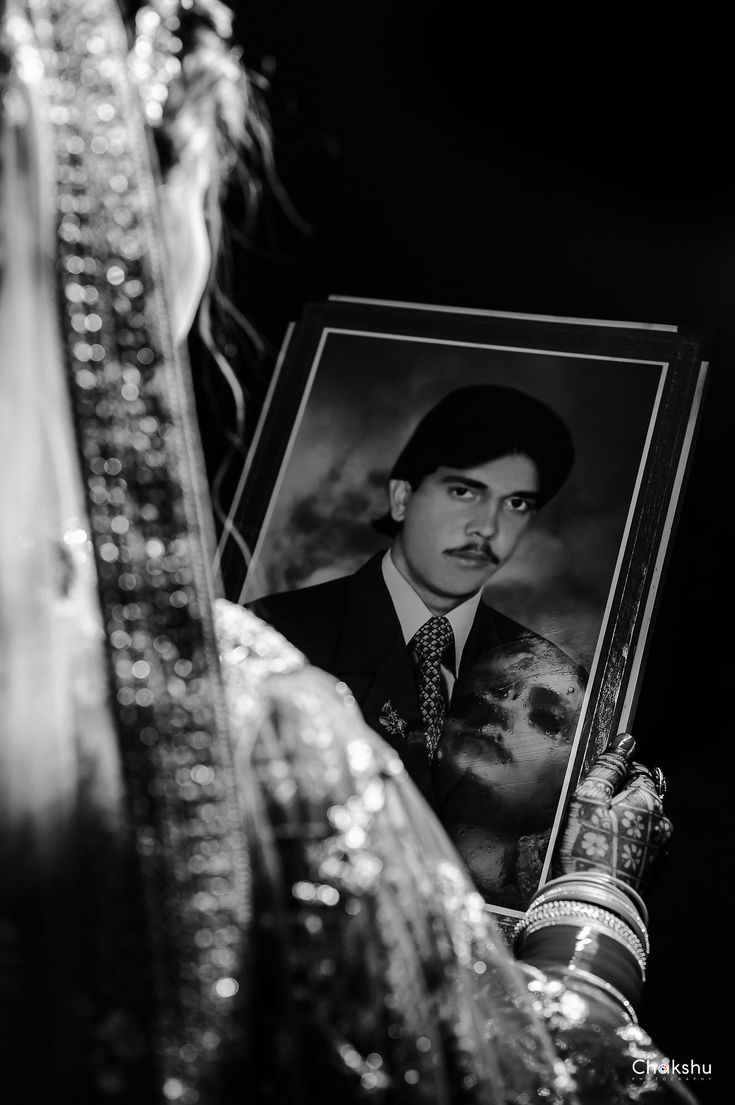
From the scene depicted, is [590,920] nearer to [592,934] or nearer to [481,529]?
[592,934]

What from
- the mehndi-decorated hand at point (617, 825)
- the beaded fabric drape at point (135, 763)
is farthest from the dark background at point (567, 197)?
the beaded fabric drape at point (135, 763)

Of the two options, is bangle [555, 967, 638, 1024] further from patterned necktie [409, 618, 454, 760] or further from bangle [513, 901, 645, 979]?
patterned necktie [409, 618, 454, 760]

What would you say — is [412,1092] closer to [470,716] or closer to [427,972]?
[427,972]

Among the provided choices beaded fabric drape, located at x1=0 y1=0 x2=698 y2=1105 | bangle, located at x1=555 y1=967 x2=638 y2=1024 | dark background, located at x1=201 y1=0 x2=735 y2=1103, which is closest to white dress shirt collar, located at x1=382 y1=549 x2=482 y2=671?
dark background, located at x1=201 y1=0 x2=735 y2=1103

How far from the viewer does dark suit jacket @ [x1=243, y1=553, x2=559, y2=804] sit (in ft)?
5.16

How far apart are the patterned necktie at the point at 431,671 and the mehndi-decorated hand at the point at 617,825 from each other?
25 centimetres

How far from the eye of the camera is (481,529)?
1.69 metres

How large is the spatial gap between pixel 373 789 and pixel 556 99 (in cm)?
125

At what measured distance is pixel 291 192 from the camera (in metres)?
1.79

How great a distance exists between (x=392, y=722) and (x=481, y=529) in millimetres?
326

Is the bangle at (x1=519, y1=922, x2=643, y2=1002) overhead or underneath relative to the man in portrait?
underneath

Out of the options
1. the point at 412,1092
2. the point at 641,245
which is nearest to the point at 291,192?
the point at 641,245

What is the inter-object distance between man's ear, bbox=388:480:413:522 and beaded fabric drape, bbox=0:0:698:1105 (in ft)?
3.38

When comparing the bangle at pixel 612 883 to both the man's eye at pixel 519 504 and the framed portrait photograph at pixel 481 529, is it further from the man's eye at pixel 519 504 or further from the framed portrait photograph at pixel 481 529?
the man's eye at pixel 519 504
